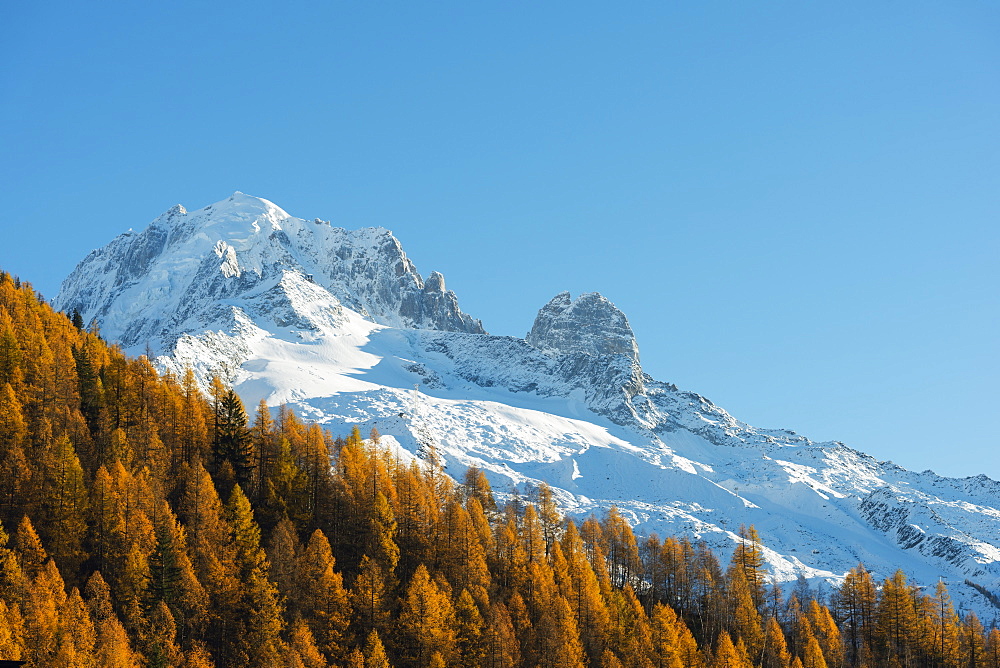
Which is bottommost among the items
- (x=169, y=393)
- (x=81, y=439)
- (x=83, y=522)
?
(x=83, y=522)

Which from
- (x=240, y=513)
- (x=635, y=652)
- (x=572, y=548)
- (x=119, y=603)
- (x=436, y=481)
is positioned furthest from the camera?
(x=436, y=481)

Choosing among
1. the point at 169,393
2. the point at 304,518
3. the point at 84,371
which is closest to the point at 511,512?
the point at 304,518

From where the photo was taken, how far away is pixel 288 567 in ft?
306

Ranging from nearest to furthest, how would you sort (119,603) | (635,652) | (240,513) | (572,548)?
(119,603), (240,513), (635,652), (572,548)

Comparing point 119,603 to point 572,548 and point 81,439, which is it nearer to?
point 81,439

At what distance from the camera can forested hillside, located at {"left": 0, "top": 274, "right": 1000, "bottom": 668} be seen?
3287 inches

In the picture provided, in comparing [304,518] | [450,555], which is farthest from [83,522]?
[450,555]

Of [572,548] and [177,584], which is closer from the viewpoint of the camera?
[177,584]

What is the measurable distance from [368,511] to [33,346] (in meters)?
42.2

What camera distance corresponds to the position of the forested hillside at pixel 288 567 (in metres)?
83.5

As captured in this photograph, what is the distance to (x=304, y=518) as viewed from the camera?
10575 centimetres

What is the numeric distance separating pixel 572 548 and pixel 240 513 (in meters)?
47.5

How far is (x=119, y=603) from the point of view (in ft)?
272

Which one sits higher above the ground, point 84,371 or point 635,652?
point 84,371
